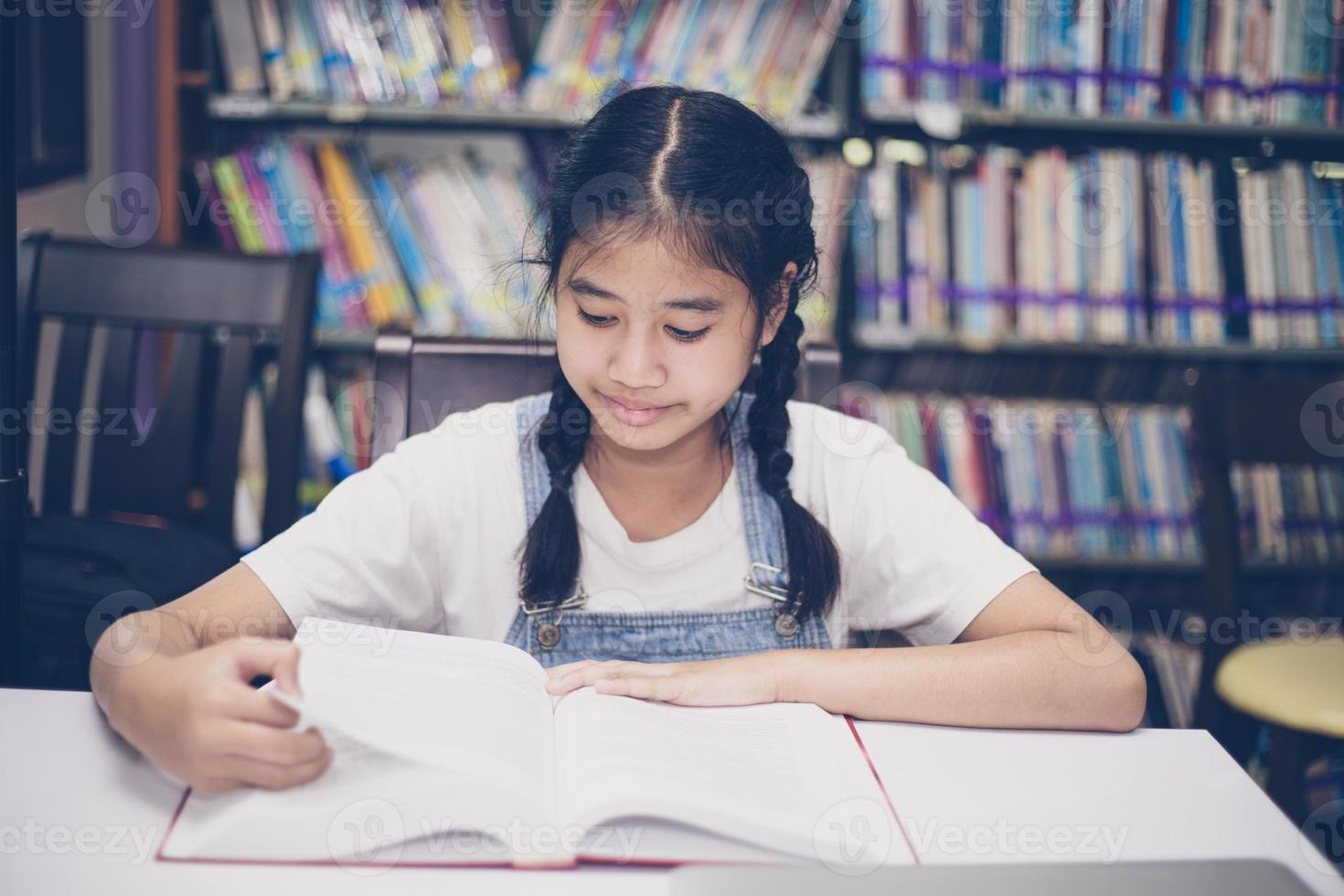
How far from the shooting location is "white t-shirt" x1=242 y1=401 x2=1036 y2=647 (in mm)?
964

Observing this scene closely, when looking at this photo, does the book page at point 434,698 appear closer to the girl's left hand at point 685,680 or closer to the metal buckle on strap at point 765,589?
the girl's left hand at point 685,680

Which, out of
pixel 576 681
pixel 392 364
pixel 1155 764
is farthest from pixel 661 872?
pixel 392 364

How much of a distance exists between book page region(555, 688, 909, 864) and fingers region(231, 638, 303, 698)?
0.16m

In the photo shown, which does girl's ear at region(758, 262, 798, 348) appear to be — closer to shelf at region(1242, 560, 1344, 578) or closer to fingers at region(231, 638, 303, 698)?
fingers at region(231, 638, 303, 698)

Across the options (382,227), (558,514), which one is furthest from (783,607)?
(382,227)

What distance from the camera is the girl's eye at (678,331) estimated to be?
0.91 meters

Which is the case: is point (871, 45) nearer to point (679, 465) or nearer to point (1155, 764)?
point (679, 465)

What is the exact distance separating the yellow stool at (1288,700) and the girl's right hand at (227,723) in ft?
3.85

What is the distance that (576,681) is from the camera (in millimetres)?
763

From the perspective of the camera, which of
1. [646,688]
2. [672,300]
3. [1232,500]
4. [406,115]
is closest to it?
[646,688]

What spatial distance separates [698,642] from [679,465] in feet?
0.59

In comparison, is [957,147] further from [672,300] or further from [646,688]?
[646,688]

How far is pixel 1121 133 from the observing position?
2.07m

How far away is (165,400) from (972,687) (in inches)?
45.2
